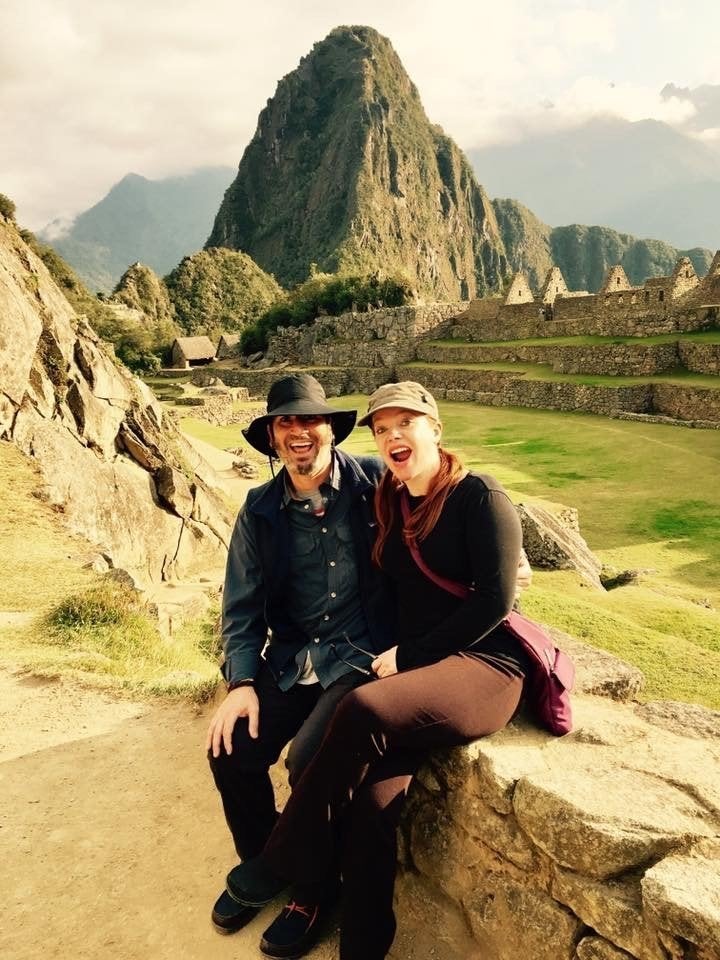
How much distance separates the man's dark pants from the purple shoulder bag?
0.60 meters

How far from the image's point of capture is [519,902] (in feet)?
7.27

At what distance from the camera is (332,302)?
163ft

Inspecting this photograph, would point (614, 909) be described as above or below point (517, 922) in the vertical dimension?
above

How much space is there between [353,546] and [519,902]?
1.51 meters

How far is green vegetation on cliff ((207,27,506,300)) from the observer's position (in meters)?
129

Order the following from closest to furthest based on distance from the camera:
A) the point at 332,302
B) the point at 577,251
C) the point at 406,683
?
the point at 406,683, the point at 332,302, the point at 577,251

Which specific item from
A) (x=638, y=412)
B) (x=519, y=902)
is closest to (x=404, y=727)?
(x=519, y=902)

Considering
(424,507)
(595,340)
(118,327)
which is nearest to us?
(424,507)

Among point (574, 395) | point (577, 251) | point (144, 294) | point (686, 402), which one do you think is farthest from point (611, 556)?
point (577, 251)

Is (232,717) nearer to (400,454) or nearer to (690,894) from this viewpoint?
(400,454)

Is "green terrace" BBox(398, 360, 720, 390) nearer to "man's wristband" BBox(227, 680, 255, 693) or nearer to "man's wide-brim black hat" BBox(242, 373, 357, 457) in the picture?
"man's wide-brim black hat" BBox(242, 373, 357, 457)

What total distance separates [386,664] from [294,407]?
1216 millimetres

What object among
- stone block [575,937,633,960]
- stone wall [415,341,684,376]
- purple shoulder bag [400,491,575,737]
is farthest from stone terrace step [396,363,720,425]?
stone block [575,937,633,960]

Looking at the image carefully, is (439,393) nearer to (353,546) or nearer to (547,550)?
(547,550)
